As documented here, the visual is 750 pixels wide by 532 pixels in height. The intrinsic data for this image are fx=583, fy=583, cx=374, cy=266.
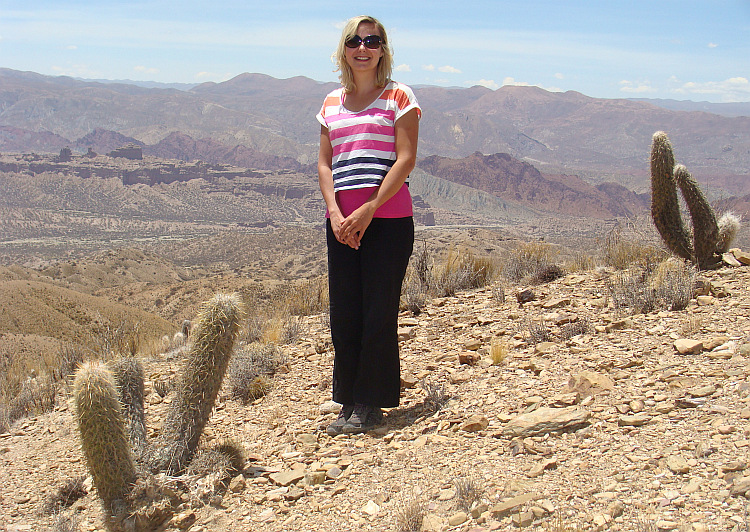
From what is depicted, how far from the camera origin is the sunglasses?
3.19 meters

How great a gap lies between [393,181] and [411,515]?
5.37 feet

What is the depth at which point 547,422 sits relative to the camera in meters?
3.03

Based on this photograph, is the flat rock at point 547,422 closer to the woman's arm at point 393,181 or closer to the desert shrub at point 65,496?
the woman's arm at point 393,181

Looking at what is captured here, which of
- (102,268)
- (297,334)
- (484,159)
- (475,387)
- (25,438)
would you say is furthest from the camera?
(484,159)

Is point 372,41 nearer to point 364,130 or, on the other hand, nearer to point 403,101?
point 403,101

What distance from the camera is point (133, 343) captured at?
6.62 m

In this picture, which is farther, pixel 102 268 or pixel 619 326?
pixel 102 268

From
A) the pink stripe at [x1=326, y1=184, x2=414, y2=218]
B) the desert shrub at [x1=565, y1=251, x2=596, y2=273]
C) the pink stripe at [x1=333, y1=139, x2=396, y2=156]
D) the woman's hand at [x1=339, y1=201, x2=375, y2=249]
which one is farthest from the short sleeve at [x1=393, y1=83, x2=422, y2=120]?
the desert shrub at [x1=565, y1=251, x2=596, y2=273]

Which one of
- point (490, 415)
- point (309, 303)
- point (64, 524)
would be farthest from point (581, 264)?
point (64, 524)

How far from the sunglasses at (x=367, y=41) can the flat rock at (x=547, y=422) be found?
2.17 metres

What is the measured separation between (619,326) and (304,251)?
3881 cm

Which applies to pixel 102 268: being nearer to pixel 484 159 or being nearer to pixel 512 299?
pixel 512 299

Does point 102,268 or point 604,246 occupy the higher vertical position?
point 604,246

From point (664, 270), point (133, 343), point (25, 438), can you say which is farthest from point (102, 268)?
point (664, 270)
